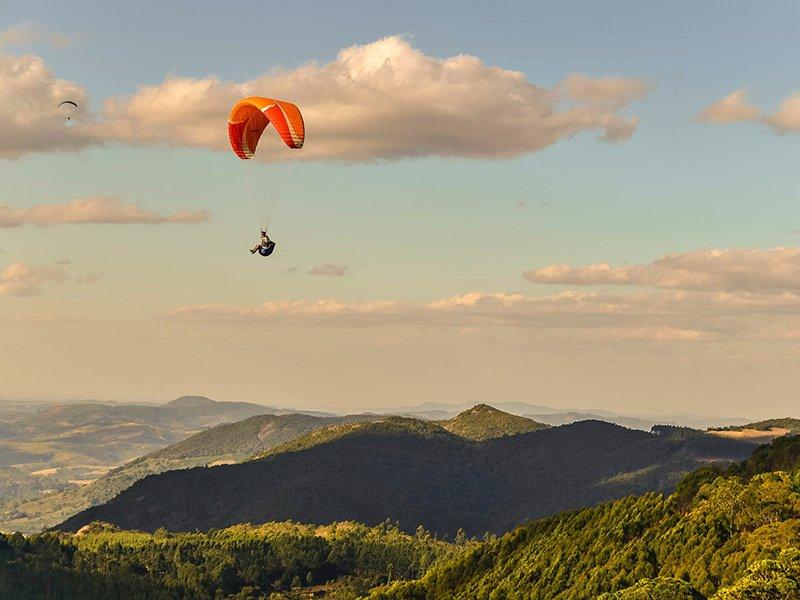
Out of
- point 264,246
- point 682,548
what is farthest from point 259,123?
point 682,548

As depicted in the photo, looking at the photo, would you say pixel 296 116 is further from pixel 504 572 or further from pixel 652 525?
pixel 504 572

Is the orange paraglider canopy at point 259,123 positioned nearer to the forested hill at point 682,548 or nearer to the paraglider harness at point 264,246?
the paraglider harness at point 264,246

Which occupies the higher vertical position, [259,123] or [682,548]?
[259,123]

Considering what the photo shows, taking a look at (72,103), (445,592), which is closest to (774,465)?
(445,592)

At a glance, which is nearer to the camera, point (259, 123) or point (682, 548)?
point (682, 548)

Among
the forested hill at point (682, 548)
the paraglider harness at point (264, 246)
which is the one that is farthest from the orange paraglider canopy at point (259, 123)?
the forested hill at point (682, 548)

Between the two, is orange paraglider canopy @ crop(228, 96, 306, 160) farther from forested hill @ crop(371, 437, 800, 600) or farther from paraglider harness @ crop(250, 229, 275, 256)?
forested hill @ crop(371, 437, 800, 600)

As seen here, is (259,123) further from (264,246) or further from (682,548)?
(682,548)
